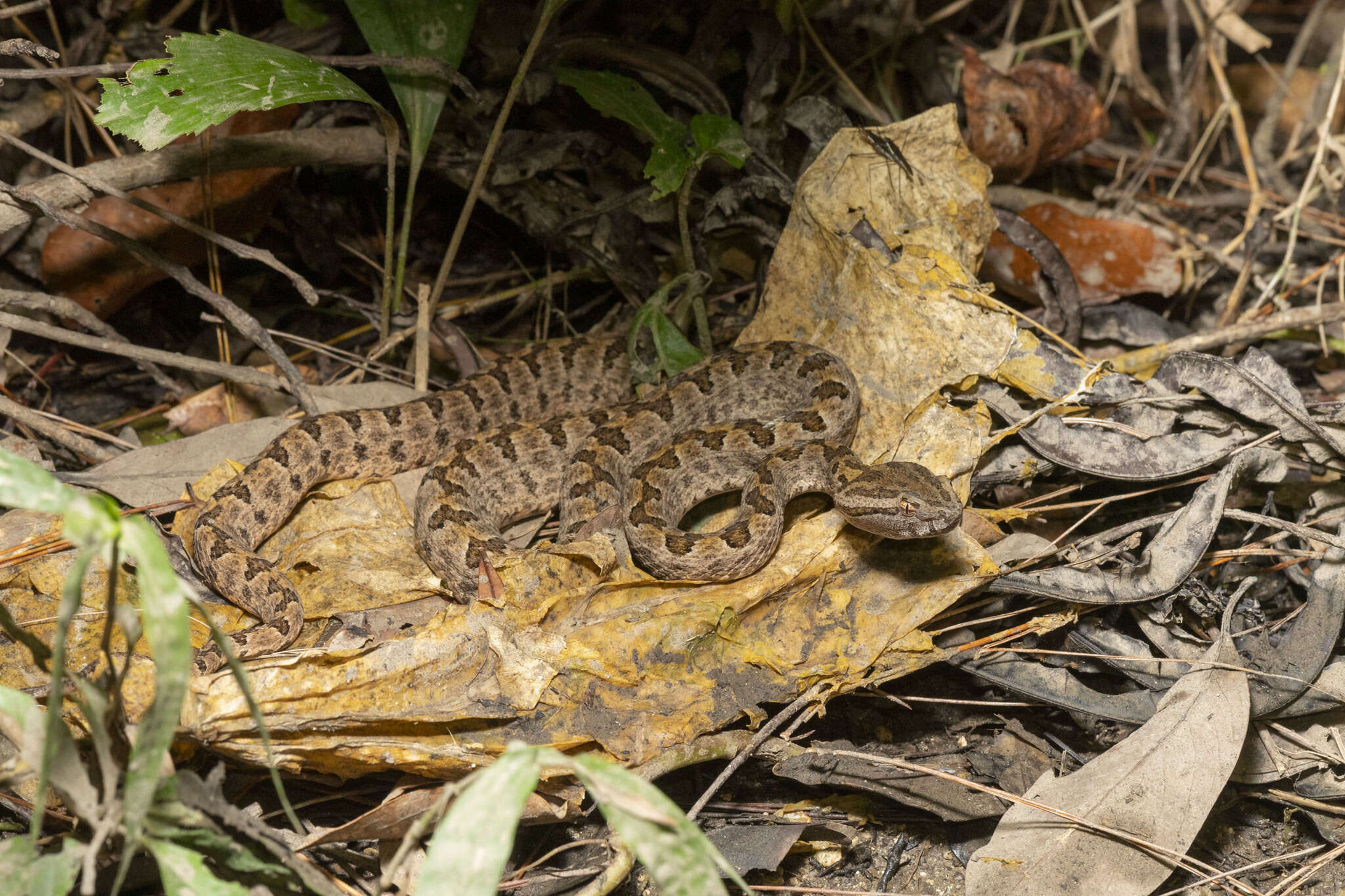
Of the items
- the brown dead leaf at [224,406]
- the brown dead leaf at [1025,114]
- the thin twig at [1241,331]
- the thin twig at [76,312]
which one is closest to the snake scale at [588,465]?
the brown dead leaf at [224,406]

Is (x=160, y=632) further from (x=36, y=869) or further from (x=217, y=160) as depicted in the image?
(x=217, y=160)

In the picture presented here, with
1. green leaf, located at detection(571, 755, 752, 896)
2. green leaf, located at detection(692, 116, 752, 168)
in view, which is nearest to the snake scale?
green leaf, located at detection(692, 116, 752, 168)

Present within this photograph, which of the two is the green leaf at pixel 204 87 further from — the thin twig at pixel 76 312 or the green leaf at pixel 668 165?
the green leaf at pixel 668 165

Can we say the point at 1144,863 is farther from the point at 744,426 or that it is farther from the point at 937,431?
the point at 744,426

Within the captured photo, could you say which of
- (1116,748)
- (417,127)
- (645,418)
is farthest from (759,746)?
(417,127)

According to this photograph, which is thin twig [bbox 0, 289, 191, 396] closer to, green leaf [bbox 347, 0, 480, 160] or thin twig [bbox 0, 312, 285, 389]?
thin twig [bbox 0, 312, 285, 389]

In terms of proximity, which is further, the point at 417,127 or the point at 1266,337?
the point at 1266,337

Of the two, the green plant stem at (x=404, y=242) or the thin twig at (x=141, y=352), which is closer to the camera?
the thin twig at (x=141, y=352)
